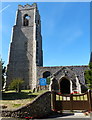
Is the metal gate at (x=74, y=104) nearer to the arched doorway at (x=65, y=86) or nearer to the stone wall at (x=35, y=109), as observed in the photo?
the stone wall at (x=35, y=109)

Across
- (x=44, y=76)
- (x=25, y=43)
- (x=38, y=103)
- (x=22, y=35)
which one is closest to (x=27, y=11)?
(x=22, y=35)

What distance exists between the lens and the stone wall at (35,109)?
6668mm

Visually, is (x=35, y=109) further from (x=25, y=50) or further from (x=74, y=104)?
(x=25, y=50)

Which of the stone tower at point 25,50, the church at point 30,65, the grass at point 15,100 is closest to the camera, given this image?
the grass at point 15,100

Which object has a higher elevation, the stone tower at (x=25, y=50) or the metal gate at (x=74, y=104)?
the stone tower at (x=25, y=50)

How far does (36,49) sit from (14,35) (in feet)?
28.6

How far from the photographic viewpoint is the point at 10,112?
21.9ft

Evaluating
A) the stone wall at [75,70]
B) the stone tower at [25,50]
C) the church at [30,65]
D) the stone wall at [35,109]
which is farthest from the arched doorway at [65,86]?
the stone wall at [35,109]

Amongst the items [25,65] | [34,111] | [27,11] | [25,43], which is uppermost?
[27,11]

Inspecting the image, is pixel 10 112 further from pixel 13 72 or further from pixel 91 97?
pixel 13 72

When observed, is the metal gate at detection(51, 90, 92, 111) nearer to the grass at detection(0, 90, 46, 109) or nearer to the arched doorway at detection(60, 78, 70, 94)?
the grass at detection(0, 90, 46, 109)

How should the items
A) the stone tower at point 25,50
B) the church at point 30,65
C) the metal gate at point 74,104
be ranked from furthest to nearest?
1. the stone tower at point 25,50
2. the church at point 30,65
3. the metal gate at point 74,104

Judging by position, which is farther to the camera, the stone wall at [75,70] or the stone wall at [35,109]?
the stone wall at [75,70]

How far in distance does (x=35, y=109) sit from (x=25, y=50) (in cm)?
2508
